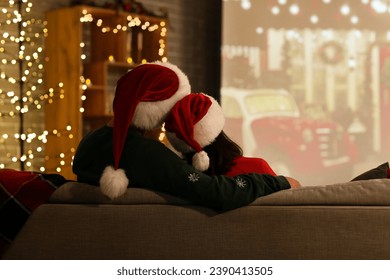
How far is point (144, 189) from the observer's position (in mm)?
1892

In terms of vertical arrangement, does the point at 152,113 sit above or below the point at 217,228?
above

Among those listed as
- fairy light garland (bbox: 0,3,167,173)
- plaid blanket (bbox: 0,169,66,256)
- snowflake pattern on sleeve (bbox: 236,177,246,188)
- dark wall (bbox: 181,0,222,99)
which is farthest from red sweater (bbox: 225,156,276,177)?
dark wall (bbox: 181,0,222,99)

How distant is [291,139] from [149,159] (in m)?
4.27

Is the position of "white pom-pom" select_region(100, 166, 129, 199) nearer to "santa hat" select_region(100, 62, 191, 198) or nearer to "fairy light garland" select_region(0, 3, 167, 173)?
"santa hat" select_region(100, 62, 191, 198)

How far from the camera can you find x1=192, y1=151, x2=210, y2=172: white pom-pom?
2068 millimetres

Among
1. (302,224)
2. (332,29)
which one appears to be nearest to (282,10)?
(332,29)

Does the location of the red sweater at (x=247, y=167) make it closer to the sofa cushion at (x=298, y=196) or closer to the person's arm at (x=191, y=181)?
the person's arm at (x=191, y=181)

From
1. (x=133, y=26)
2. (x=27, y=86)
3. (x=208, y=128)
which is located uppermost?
(x=133, y=26)

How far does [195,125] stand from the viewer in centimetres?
210

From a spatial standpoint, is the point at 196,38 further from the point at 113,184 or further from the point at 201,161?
the point at 113,184

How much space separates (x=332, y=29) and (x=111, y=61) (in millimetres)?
1938

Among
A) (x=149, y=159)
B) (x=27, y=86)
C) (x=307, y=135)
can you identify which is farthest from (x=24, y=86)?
(x=149, y=159)

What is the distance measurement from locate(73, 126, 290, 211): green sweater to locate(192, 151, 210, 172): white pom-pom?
0.49ft

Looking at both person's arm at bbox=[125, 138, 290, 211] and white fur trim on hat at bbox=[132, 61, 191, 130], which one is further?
white fur trim on hat at bbox=[132, 61, 191, 130]
